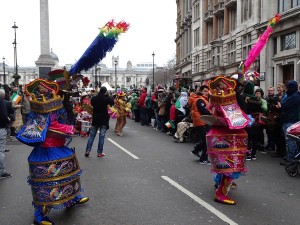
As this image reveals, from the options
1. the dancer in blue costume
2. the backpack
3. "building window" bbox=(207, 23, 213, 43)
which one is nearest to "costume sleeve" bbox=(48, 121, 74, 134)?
the dancer in blue costume

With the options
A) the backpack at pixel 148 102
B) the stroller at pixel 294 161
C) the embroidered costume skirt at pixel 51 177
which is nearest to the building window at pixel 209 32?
the backpack at pixel 148 102

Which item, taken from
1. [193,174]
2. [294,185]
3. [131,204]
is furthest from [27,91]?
A: [294,185]

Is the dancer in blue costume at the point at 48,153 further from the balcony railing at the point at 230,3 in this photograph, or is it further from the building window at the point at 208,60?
the building window at the point at 208,60

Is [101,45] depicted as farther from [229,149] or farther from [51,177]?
[229,149]

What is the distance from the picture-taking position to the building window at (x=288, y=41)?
24244mm

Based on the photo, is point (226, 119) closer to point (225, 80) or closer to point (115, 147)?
point (225, 80)

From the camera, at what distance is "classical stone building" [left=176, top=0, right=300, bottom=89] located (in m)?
24.7

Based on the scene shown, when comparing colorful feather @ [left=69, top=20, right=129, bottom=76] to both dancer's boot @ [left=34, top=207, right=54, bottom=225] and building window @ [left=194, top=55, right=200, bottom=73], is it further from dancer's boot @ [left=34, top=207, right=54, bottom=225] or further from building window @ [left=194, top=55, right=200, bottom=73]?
building window @ [left=194, top=55, right=200, bottom=73]

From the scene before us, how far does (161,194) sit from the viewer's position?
6.68 meters

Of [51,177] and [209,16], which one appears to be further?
[209,16]

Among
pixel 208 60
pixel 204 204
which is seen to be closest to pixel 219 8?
pixel 208 60

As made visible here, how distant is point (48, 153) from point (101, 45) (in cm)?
186

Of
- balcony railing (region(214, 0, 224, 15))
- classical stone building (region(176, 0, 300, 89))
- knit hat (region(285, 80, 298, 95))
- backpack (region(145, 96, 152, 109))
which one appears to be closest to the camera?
knit hat (region(285, 80, 298, 95))

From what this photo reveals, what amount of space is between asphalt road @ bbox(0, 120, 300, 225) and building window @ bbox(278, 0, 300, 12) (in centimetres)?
1679
